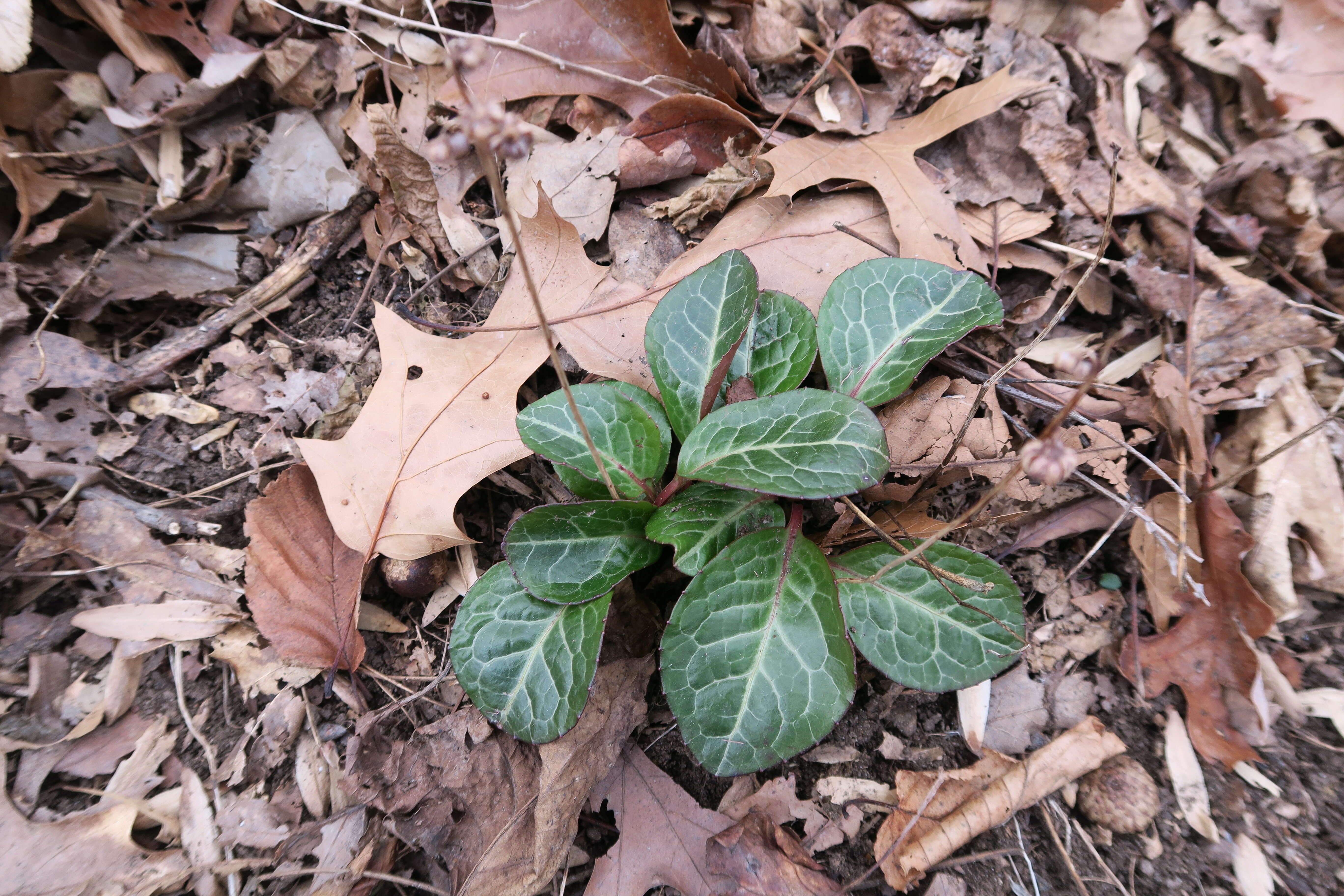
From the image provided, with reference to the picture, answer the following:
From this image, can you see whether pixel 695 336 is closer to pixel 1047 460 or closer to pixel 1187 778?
pixel 1047 460

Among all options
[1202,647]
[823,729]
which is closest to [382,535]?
[823,729]

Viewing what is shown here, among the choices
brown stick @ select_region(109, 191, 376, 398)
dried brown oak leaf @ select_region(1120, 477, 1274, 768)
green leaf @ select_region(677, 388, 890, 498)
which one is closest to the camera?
green leaf @ select_region(677, 388, 890, 498)

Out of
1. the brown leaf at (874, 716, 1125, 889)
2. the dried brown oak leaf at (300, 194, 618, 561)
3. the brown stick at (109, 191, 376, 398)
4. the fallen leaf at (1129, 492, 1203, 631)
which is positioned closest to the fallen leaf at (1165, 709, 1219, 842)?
the brown leaf at (874, 716, 1125, 889)

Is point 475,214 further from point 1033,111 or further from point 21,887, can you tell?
point 21,887

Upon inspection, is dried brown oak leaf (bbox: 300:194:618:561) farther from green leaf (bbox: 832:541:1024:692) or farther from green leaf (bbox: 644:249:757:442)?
green leaf (bbox: 832:541:1024:692)

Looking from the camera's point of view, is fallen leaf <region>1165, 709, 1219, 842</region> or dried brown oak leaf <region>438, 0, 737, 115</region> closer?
fallen leaf <region>1165, 709, 1219, 842</region>

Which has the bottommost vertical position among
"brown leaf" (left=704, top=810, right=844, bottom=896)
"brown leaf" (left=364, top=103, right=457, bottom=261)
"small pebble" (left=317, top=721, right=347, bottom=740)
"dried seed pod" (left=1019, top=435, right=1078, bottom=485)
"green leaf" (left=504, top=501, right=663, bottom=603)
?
"brown leaf" (left=704, top=810, right=844, bottom=896)
